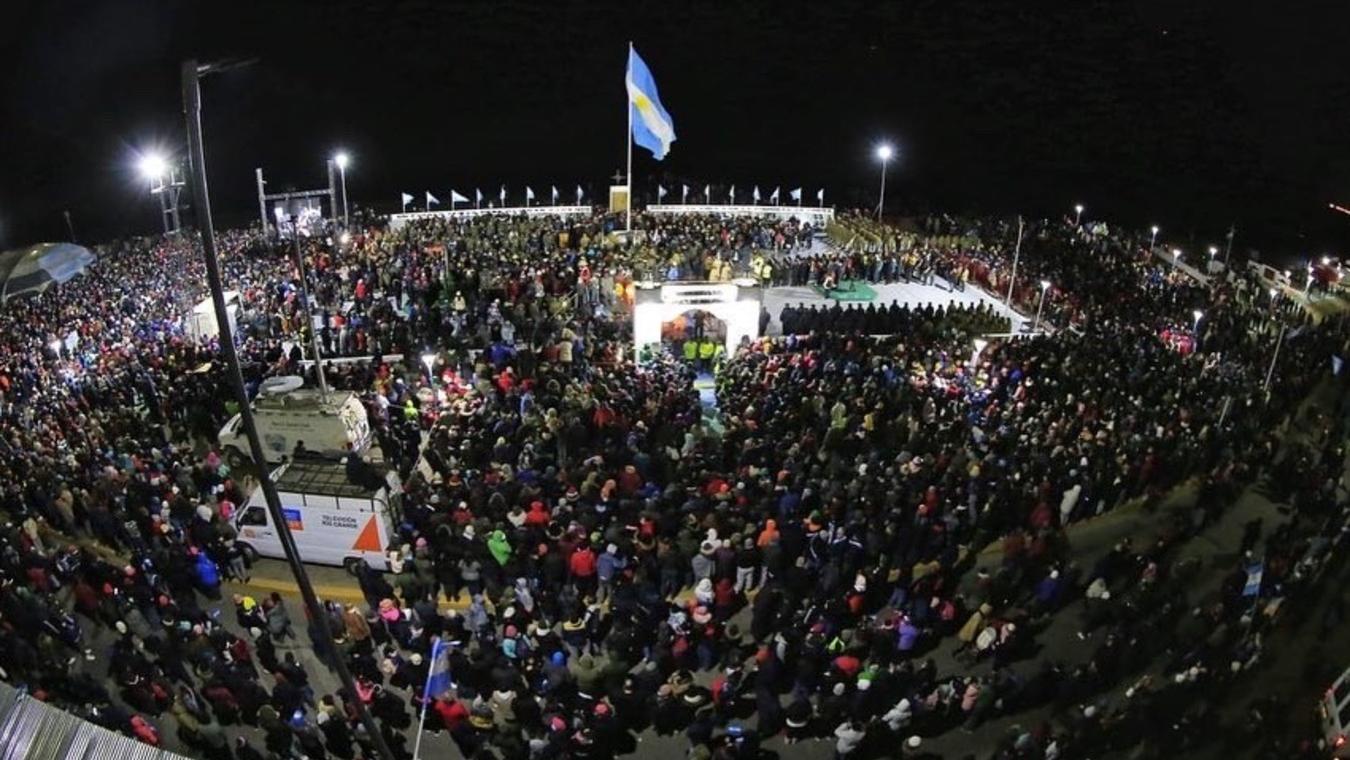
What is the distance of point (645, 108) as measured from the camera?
2616cm

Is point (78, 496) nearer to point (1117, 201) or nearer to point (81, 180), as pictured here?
point (81, 180)

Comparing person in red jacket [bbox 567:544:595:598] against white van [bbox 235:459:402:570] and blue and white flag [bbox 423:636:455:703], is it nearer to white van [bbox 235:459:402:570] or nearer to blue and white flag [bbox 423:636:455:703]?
blue and white flag [bbox 423:636:455:703]

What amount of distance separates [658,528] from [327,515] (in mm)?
4815

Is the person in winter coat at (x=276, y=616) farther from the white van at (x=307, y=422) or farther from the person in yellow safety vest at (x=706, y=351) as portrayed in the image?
the person in yellow safety vest at (x=706, y=351)

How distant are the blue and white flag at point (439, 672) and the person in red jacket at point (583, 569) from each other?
6.11ft

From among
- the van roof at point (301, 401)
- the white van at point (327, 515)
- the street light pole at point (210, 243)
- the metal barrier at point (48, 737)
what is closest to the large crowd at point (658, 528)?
the white van at point (327, 515)

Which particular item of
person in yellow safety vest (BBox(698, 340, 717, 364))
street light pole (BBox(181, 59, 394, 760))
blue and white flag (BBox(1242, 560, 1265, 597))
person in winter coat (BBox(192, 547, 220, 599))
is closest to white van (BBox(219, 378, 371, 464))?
person in winter coat (BBox(192, 547, 220, 599))

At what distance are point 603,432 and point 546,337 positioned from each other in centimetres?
635

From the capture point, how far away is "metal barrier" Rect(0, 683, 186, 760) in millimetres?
3768

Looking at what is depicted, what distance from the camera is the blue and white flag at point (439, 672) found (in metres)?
9.65

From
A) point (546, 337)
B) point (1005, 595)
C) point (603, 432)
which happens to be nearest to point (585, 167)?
point (546, 337)

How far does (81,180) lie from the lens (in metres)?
72.8

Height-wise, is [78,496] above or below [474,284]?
below

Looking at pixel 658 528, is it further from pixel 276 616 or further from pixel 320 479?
pixel 320 479
